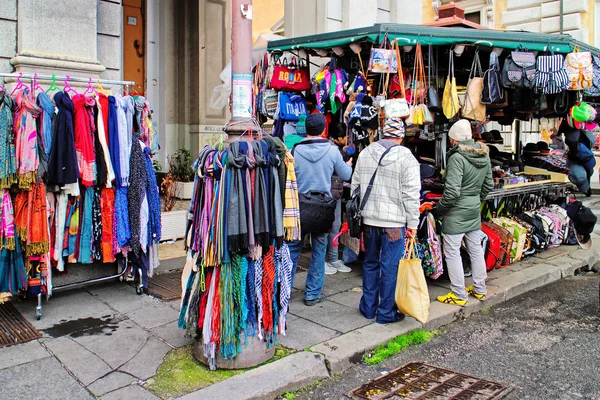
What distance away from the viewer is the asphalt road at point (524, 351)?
4359 mm

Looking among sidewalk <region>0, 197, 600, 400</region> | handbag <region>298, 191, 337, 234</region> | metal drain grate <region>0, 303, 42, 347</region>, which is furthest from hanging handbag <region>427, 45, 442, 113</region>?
metal drain grate <region>0, 303, 42, 347</region>

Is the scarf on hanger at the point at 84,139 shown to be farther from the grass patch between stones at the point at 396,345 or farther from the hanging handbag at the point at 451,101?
the hanging handbag at the point at 451,101

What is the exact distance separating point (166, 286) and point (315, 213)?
2186 millimetres

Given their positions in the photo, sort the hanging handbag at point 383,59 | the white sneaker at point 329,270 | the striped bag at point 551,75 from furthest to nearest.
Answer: the white sneaker at point 329,270 → the striped bag at point 551,75 → the hanging handbag at point 383,59

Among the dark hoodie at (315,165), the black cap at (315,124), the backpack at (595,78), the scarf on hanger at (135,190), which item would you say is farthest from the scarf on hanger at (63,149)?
the backpack at (595,78)

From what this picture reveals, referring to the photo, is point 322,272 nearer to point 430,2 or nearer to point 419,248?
point 419,248

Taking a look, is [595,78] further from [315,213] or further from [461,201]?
[315,213]

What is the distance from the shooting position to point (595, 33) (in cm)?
1836

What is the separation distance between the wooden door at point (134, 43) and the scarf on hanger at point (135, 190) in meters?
4.36

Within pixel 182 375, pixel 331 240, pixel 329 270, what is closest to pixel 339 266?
pixel 329 270

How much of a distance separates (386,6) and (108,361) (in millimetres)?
9175

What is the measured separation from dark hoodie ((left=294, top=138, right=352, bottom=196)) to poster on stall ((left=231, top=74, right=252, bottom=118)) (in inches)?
64.8

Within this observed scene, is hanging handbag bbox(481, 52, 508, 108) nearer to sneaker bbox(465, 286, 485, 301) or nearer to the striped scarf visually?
sneaker bbox(465, 286, 485, 301)

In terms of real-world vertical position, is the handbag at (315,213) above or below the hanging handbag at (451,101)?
below
